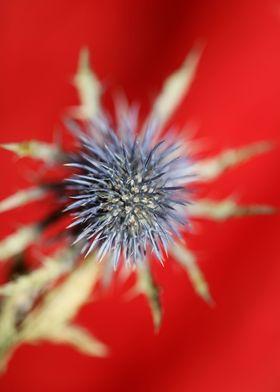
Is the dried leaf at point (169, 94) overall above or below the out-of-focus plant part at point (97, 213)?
above

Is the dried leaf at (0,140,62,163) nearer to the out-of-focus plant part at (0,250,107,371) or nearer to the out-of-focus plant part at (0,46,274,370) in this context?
the out-of-focus plant part at (0,46,274,370)

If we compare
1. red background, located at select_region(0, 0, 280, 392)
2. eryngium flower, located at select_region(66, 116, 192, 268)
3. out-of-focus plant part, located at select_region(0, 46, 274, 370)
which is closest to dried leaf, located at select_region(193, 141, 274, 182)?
out-of-focus plant part, located at select_region(0, 46, 274, 370)

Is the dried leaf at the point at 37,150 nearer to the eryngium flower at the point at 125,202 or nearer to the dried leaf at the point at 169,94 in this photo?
the eryngium flower at the point at 125,202

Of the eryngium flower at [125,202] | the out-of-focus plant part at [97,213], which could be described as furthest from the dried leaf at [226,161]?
the eryngium flower at [125,202]

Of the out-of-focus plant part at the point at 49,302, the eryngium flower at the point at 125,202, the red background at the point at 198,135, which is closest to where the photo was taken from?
the eryngium flower at the point at 125,202

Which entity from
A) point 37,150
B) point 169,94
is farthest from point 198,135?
point 37,150

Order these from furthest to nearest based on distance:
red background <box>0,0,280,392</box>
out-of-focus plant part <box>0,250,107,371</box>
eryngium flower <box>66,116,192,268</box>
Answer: red background <box>0,0,280,392</box> → out-of-focus plant part <box>0,250,107,371</box> → eryngium flower <box>66,116,192,268</box>

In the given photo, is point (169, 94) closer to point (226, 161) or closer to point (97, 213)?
point (226, 161)
